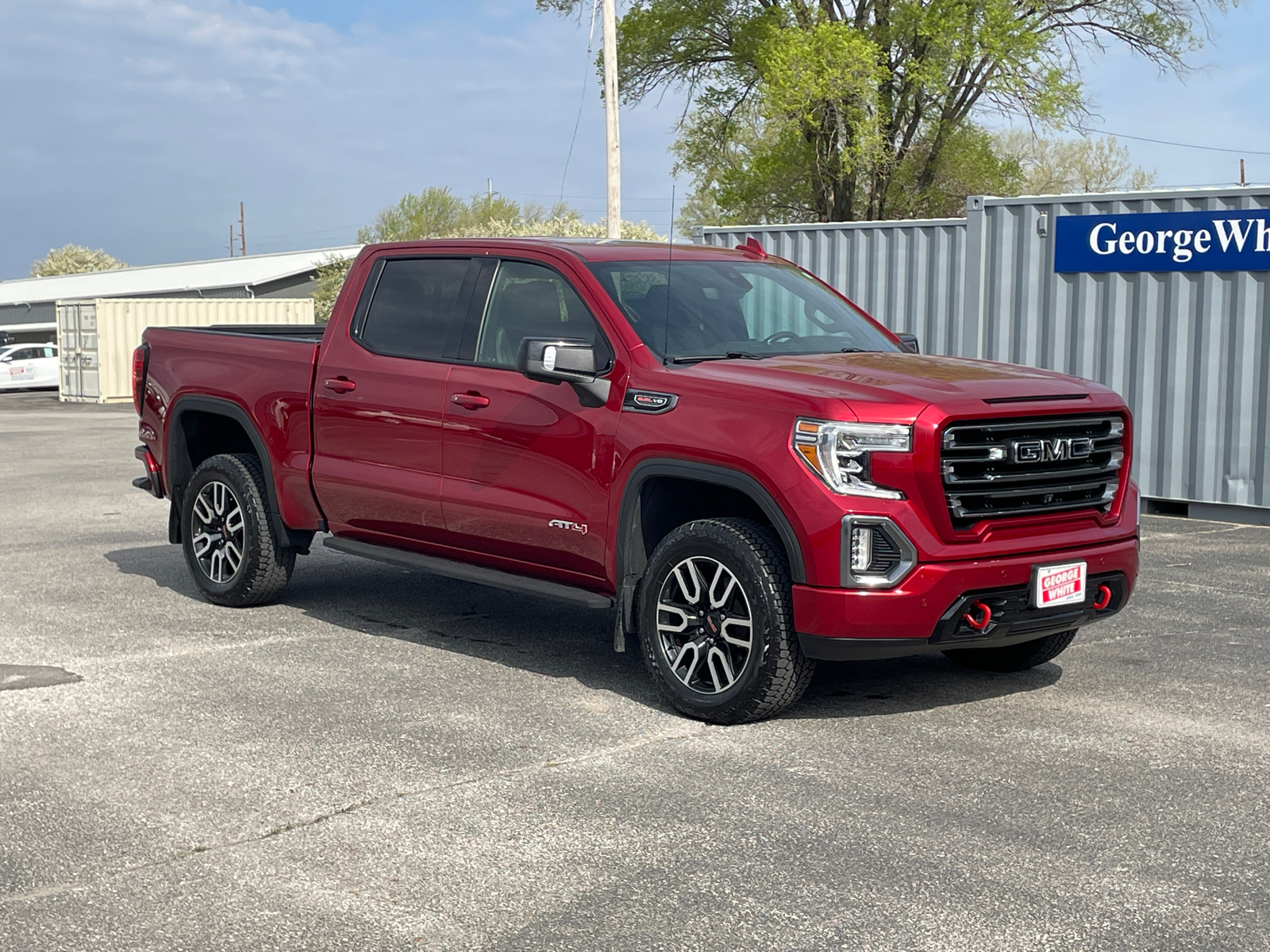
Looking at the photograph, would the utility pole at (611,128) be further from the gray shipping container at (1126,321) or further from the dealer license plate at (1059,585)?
the dealer license plate at (1059,585)

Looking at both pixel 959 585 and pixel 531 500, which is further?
pixel 531 500

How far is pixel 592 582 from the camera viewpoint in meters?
6.38

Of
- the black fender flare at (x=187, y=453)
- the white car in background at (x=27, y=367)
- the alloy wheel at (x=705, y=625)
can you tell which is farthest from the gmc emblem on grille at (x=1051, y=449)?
the white car in background at (x=27, y=367)

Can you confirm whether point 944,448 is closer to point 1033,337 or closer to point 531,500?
point 531,500

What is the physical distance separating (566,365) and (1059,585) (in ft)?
7.05

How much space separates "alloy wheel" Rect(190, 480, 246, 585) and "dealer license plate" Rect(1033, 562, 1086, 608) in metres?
4.36

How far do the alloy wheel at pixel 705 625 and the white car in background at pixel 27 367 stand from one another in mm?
39049

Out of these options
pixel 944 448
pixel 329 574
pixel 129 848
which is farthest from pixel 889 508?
pixel 329 574

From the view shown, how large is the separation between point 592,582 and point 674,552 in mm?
650

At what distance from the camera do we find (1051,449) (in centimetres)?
569

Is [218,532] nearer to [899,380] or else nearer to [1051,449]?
[899,380]

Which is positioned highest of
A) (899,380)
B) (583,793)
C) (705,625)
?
(899,380)

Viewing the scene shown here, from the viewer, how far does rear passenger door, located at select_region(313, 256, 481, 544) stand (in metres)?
6.98

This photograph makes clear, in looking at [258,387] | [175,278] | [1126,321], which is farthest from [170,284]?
[258,387]
